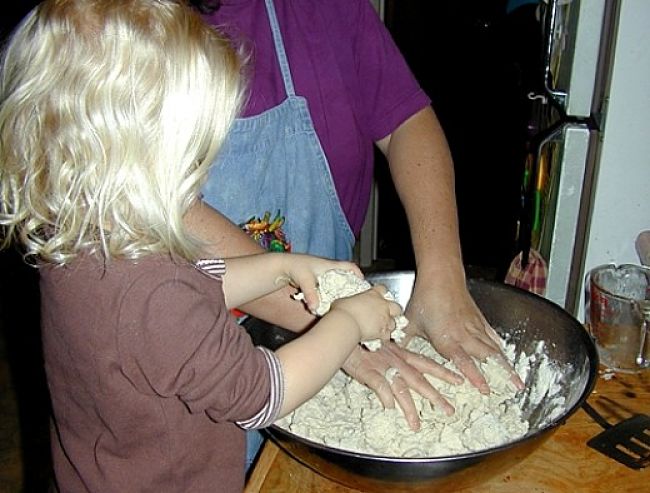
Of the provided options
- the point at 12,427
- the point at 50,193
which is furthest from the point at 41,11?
the point at 12,427

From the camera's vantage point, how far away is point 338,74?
→ 118 cm

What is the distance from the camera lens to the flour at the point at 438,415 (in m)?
0.96

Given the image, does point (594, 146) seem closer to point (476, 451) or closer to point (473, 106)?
point (476, 451)

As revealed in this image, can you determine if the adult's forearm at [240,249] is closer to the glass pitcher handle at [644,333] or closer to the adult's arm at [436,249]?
the adult's arm at [436,249]

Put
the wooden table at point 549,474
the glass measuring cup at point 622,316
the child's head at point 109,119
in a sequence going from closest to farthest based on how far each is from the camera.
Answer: the child's head at point 109,119
the wooden table at point 549,474
the glass measuring cup at point 622,316

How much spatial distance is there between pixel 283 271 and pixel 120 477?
31cm

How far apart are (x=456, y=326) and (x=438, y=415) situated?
0.15 m

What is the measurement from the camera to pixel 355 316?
35.7 inches

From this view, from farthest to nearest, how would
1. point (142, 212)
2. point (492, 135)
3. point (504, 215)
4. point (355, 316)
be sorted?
point (492, 135) < point (504, 215) < point (355, 316) < point (142, 212)

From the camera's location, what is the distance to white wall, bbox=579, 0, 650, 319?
1.08 m

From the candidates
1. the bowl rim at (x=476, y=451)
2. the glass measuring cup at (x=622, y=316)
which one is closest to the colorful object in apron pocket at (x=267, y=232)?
the bowl rim at (x=476, y=451)

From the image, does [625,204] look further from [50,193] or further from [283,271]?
[50,193]

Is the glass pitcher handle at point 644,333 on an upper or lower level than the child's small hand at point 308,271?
lower

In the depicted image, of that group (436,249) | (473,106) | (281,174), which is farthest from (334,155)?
(473,106)
